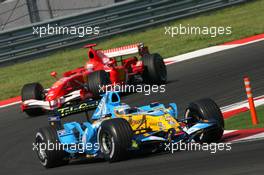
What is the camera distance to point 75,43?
96.0 feet

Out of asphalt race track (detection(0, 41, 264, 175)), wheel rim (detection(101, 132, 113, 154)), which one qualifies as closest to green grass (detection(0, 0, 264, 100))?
asphalt race track (detection(0, 41, 264, 175))

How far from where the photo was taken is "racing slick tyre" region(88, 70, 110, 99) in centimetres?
1841

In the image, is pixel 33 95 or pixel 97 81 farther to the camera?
pixel 33 95

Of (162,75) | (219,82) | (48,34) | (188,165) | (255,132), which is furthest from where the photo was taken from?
(48,34)

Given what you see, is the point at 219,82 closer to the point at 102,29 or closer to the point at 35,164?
the point at 35,164

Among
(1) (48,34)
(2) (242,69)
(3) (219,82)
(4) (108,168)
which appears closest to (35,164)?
(4) (108,168)

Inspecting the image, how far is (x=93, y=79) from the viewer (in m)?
18.5

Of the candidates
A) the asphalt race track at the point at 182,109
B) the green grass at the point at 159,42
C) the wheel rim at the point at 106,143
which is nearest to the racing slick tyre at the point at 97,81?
the asphalt race track at the point at 182,109

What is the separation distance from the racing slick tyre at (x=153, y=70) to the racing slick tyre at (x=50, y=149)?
7.35 metres

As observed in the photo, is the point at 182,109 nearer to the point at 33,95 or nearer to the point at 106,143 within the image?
the point at 33,95

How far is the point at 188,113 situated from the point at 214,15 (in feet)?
59.5

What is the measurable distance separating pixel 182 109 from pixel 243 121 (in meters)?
2.91

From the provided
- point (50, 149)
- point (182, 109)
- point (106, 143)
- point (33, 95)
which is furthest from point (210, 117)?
point (33, 95)

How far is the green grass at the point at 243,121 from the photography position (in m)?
13.1
